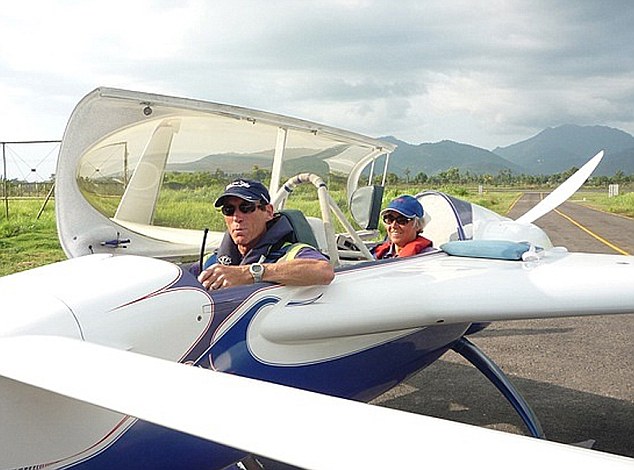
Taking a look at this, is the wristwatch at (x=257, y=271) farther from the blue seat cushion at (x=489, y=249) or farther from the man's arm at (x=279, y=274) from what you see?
the blue seat cushion at (x=489, y=249)

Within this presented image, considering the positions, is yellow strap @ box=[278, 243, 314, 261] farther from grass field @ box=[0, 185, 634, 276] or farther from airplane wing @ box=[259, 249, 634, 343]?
grass field @ box=[0, 185, 634, 276]

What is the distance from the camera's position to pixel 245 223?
3254 mm

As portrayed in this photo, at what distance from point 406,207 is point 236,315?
1.87m

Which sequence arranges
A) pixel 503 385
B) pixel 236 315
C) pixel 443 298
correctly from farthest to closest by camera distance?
pixel 503 385, pixel 443 298, pixel 236 315

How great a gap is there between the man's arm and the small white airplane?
67 millimetres

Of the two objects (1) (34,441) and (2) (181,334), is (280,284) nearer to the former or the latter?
(2) (181,334)

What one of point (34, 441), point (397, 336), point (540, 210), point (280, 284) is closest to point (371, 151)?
point (540, 210)

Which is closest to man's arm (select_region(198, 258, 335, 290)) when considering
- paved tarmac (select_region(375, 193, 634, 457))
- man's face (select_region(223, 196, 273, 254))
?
man's face (select_region(223, 196, 273, 254))

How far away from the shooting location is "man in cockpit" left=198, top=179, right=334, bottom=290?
3.01 metres

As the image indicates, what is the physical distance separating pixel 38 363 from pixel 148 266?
87cm

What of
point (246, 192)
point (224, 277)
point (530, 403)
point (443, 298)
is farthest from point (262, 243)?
point (530, 403)

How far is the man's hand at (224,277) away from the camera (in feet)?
9.19

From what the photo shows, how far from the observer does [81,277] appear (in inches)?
97.2

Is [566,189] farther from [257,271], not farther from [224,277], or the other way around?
[224,277]
